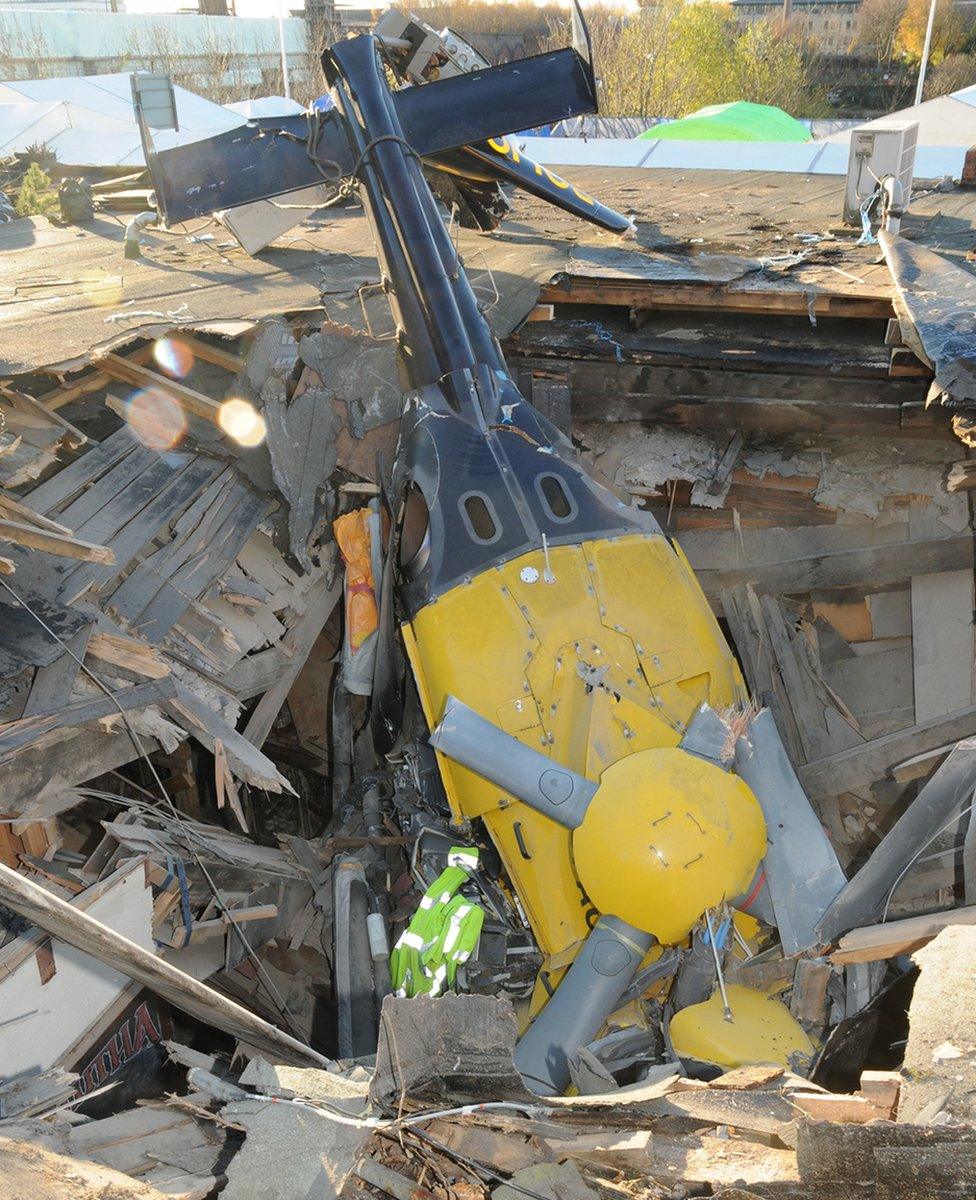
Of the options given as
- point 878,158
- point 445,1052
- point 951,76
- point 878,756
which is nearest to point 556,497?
point 878,756

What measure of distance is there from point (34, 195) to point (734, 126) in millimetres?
12773

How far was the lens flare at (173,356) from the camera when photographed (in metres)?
7.21

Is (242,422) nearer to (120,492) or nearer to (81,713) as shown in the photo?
(120,492)

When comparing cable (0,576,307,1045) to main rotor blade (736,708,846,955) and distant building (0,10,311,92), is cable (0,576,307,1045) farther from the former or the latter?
distant building (0,10,311,92)

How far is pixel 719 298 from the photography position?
26.8 feet

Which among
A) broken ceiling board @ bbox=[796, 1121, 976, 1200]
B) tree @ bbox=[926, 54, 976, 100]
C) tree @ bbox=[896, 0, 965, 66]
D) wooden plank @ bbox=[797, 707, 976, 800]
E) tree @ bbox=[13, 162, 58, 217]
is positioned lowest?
wooden plank @ bbox=[797, 707, 976, 800]

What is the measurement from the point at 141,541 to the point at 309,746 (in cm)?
272

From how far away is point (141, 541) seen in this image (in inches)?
242

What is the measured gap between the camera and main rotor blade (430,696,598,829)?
4.83 meters

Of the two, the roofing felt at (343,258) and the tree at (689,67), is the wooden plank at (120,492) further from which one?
the tree at (689,67)

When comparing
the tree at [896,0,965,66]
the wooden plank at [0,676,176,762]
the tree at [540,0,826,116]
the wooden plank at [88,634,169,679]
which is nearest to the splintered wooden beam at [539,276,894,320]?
the wooden plank at [88,634,169,679]

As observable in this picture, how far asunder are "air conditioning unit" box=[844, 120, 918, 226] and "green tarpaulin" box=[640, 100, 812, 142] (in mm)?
9668

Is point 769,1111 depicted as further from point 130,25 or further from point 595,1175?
point 130,25

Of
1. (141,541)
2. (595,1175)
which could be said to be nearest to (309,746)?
(141,541)
